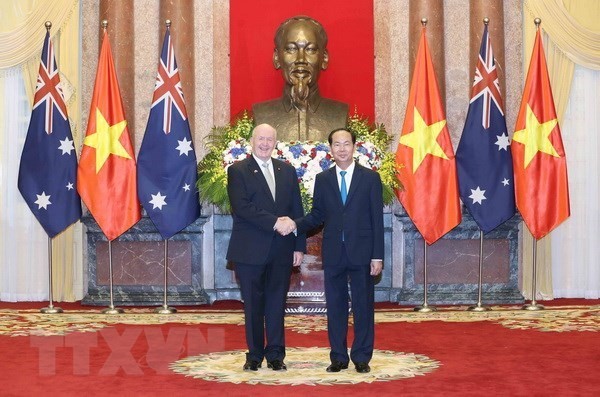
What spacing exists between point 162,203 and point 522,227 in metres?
4.16

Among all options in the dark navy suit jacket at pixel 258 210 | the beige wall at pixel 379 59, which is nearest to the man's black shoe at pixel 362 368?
the dark navy suit jacket at pixel 258 210

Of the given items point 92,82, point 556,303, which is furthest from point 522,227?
point 92,82

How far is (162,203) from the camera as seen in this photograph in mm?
10383

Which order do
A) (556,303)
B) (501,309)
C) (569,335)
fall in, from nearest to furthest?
(569,335) → (501,309) → (556,303)

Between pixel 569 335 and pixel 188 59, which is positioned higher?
pixel 188 59

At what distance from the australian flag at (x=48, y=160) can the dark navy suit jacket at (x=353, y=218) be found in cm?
450

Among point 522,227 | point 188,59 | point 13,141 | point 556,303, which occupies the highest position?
point 188,59

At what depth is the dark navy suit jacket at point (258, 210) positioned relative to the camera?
21.3 feet

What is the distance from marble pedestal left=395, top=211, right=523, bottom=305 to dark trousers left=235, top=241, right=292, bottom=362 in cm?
462

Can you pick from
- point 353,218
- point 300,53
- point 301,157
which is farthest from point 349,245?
point 300,53

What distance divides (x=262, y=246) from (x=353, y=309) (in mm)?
707

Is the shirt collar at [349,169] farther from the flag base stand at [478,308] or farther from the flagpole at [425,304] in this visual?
the flag base stand at [478,308]

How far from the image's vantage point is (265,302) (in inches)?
261

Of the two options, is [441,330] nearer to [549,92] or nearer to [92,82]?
[549,92]
